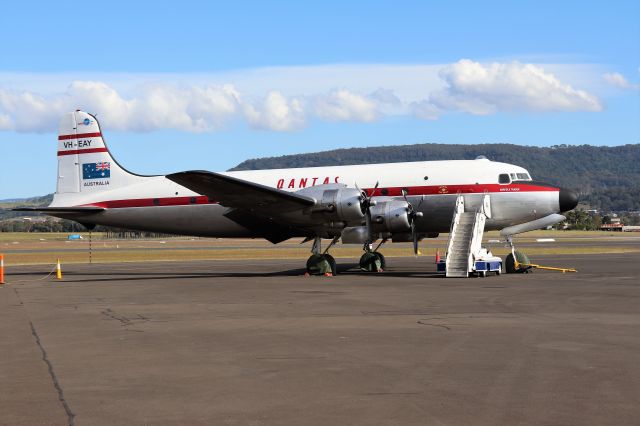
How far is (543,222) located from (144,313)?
17328 millimetres

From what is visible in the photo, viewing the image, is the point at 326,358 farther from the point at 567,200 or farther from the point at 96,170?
the point at 96,170

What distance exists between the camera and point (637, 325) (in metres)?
14.1

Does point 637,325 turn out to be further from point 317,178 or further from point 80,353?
point 317,178

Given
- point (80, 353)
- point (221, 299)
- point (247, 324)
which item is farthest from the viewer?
point (221, 299)

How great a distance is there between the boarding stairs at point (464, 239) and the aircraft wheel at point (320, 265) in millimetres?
4389

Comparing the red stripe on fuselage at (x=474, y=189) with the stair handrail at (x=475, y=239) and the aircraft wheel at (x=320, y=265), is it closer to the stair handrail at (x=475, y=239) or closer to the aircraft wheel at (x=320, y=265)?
the stair handrail at (x=475, y=239)

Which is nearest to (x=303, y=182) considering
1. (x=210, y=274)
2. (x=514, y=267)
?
(x=210, y=274)

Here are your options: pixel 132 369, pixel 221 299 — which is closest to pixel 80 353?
pixel 132 369

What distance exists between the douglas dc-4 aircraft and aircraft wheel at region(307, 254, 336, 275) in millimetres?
80

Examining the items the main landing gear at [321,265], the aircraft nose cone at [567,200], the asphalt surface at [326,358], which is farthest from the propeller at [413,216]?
the asphalt surface at [326,358]

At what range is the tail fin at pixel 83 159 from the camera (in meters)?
34.2

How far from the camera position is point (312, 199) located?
27.8 m

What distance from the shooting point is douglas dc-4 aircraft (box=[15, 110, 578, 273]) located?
2794 centimetres

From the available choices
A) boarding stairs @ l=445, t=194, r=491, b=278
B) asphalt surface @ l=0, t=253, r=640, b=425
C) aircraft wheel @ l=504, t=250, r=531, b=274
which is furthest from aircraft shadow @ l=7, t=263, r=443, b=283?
asphalt surface @ l=0, t=253, r=640, b=425
